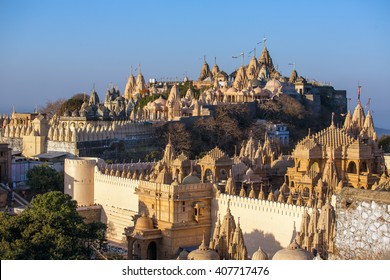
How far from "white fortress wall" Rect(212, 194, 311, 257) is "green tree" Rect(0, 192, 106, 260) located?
146 inches

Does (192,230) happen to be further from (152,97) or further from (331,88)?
(331,88)

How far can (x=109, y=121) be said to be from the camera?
149 feet

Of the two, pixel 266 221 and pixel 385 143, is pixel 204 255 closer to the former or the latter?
pixel 266 221

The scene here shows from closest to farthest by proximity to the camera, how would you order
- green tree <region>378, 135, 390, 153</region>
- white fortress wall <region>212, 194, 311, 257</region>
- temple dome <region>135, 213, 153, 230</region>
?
white fortress wall <region>212, 194, 311, 257</region>
temple dome <region>135, 213, 153, 230</region>
green tree <region>378, 135, 390, 153</region>

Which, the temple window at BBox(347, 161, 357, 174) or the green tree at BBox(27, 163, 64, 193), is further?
the green tree at BBox(27, 163, 64, 193)

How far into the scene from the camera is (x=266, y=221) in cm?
2073

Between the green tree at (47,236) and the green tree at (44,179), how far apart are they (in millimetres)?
10110

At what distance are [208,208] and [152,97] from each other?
34.5 meters

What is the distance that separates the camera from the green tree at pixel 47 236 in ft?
57.3

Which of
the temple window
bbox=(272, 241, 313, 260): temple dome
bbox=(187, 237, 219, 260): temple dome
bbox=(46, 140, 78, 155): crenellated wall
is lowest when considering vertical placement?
bbox=(187, 237, 219, 260): temple dome

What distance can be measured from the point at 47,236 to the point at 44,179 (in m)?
13.2

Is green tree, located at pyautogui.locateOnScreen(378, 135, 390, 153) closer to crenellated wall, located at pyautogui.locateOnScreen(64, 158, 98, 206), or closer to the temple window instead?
the temple window

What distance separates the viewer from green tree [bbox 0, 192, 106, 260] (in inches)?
688

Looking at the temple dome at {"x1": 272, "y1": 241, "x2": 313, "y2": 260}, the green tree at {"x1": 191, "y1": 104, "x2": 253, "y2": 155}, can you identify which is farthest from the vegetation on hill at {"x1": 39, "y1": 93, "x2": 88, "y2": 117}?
the temple dome at {"x1": 272, "y1": 241, "x2": 313, "y2": 260}
